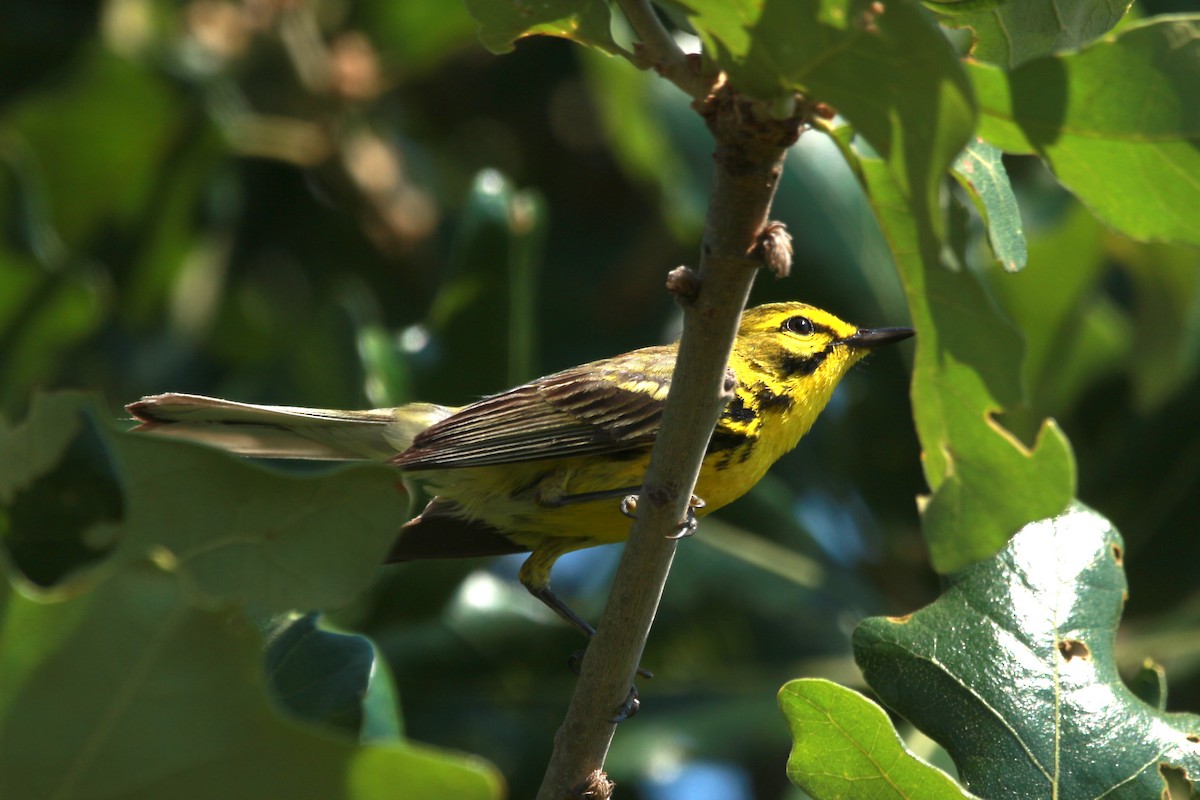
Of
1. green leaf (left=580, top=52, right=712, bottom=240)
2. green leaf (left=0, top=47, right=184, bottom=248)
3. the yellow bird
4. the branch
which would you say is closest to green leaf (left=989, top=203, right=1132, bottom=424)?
the yellow bird

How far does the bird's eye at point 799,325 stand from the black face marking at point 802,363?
0.11 meters

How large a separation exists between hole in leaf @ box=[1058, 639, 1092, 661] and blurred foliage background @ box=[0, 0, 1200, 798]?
6.08 feet

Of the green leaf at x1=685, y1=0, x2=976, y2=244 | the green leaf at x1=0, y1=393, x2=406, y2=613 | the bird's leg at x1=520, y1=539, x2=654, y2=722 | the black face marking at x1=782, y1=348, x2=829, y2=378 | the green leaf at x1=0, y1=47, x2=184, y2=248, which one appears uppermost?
the green leaf at x1=685, y1=0, x2=976, y2=244

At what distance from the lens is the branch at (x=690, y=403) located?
1.69m

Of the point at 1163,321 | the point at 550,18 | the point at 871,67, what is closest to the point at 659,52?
the point at 550,18

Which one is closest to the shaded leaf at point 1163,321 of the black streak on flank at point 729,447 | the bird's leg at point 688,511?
the black streak on flank at point 729,447

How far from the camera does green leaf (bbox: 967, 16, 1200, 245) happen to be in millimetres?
1695

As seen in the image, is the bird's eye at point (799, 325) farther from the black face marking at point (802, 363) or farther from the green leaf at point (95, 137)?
the green leaf at point (95, 137)

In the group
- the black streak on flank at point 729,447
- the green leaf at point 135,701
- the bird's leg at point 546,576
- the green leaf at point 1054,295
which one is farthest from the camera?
the green leaf at point 1054,295

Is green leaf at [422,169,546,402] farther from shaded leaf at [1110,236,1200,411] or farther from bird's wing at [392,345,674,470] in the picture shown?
shaded leaf at [1110,236,1200,411]

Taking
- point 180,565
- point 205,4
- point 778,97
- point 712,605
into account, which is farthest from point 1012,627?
point 205,4

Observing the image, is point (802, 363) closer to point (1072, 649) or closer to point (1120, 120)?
point (1072, 649)

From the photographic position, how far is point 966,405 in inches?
68.8

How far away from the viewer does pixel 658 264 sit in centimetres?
550
